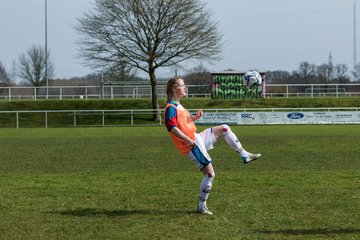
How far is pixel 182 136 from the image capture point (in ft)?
22.4

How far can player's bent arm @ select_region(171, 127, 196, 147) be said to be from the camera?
22.4ft

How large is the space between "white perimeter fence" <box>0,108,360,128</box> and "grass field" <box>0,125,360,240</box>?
2118 cm

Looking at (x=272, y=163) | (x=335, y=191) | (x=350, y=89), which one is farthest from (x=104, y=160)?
(x=350, y=89)

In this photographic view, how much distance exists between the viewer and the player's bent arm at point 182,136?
22.4 feet

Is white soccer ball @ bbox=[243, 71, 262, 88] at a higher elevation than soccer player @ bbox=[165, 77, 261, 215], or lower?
higher

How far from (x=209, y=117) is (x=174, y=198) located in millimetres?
27811

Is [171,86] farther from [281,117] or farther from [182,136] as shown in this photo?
[281,117]

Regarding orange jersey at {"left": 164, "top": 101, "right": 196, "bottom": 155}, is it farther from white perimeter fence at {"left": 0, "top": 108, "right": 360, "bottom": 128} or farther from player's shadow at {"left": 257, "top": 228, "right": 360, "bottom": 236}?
white perimeter fence at {"left": 0, "top": 108, "right": 360, "bottom": 128}

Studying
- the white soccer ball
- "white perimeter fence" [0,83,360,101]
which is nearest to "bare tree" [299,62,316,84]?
"white perimeter fence" [0,83,360,101]

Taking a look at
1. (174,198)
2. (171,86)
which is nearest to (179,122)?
(171,86)

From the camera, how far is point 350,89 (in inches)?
2071

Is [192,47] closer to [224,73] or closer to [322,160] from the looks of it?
[224,73]

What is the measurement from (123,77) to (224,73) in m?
8.90

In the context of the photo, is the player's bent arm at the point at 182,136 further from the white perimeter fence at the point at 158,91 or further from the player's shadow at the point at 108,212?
the white perimeter fence at the point at 158,91
